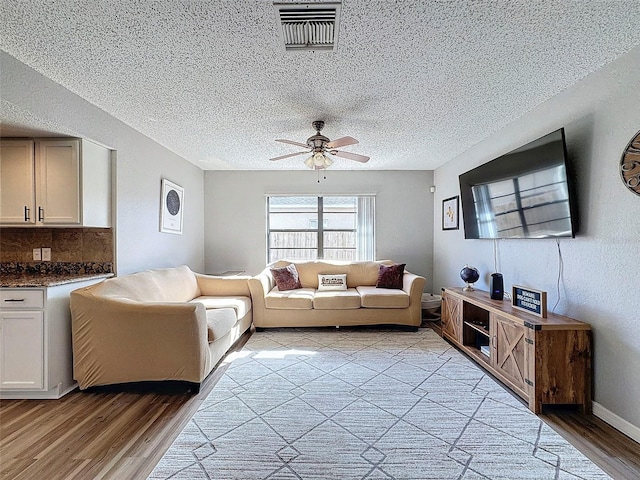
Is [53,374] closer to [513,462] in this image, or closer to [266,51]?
[266,51]

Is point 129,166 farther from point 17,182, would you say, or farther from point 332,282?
point 332,282

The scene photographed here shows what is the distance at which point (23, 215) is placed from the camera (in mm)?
2787

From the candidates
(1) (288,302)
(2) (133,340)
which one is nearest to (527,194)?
(1) (288,302)

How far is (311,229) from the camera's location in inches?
227

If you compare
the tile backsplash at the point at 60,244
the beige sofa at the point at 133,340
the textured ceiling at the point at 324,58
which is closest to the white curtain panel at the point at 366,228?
the textured ceiling at the point at 324,58

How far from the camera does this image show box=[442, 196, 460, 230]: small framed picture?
4.65m

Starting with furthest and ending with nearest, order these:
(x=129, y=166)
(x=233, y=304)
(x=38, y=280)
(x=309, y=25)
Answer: (x=233, y=304) → (x=129, y=166) → (x=38, y=280) → (x=309, y=25)

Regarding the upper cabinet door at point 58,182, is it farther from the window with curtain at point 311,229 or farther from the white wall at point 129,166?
the window with curtain at point 311,229

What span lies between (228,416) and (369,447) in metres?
1.00

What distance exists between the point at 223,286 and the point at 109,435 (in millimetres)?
2457

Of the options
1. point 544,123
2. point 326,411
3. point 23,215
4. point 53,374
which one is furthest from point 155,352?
point 544,123

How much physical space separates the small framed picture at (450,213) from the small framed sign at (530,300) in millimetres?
1943

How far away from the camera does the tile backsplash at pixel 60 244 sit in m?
3.08

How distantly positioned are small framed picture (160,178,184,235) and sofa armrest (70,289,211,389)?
1.66m
